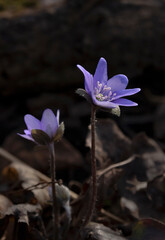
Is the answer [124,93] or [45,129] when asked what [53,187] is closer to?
[45,129]

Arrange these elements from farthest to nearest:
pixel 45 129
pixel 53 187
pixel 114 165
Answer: pixel 114 165
pixel 53 187
pixel 45 129

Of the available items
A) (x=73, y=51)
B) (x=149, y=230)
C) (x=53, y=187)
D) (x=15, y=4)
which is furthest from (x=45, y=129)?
(x=15, y=4)

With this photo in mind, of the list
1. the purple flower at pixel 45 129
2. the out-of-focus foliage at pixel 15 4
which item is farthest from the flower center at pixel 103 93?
the out-of-focus foliage at pixel 15 4

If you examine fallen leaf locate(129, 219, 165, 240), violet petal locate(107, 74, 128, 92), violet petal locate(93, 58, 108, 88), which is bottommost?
fallen leaf locate(129, 219, 165, 240)

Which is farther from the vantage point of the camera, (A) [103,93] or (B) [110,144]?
(B) [110,144]

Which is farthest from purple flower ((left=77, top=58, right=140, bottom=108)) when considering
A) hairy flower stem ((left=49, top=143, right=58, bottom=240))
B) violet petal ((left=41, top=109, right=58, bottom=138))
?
hairy flower stem ((left=49, top=143, right=58, bottom=240))

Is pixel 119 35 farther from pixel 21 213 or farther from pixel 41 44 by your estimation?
pixel 21 213

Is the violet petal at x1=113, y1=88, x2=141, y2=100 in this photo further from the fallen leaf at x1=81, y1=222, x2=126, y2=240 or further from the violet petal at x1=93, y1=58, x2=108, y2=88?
the fallen leaf at x1=81, y1=222, x2=126, y2=240
